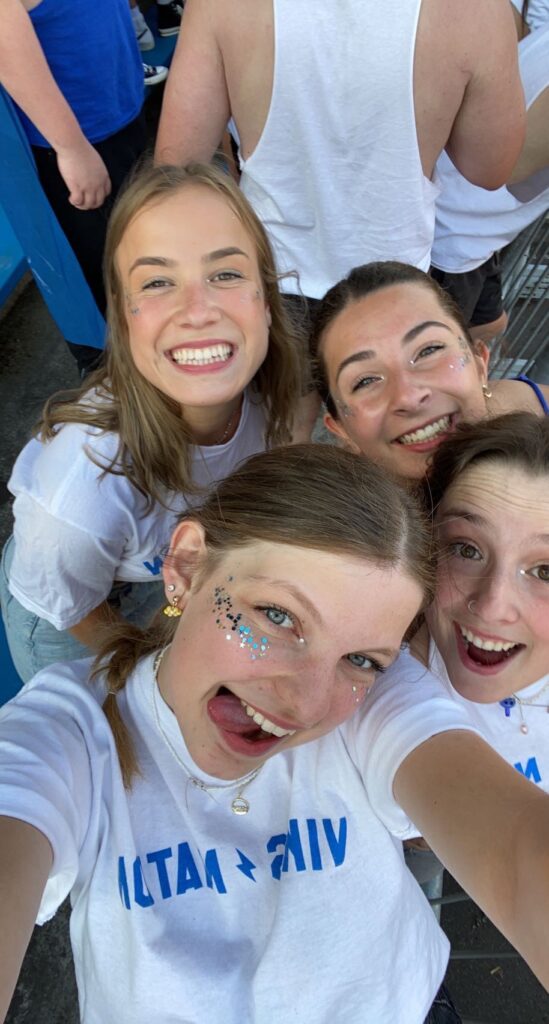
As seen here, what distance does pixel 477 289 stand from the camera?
2.36 m

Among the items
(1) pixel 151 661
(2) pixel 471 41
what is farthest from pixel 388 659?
(2) pixel 471 41

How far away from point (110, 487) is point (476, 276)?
1.54 m

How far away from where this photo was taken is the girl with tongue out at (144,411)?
1.53 meters

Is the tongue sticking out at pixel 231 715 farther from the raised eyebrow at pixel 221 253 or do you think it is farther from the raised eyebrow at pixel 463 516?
the raised eyebrow at pixel 221 253

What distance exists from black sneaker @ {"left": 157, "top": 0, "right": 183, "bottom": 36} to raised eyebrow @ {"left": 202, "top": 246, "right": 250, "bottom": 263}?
4.98 meters

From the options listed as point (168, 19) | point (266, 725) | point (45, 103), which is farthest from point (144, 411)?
point (168, 19)

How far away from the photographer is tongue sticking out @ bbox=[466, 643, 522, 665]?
1.44 meters

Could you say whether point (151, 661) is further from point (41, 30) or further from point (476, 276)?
point (41, 30)

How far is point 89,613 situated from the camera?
1.75m

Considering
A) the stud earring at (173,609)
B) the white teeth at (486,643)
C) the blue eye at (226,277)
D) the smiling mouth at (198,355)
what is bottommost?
the white teeth at (486,643)

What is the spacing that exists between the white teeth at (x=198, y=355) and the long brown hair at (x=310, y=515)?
0.31 metres

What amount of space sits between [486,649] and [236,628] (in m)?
0.61

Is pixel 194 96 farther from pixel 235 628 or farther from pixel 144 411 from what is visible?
pixel 235 628

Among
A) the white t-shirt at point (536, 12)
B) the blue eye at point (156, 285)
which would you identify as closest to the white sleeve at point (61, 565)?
the blue eye at point (156, 285)
